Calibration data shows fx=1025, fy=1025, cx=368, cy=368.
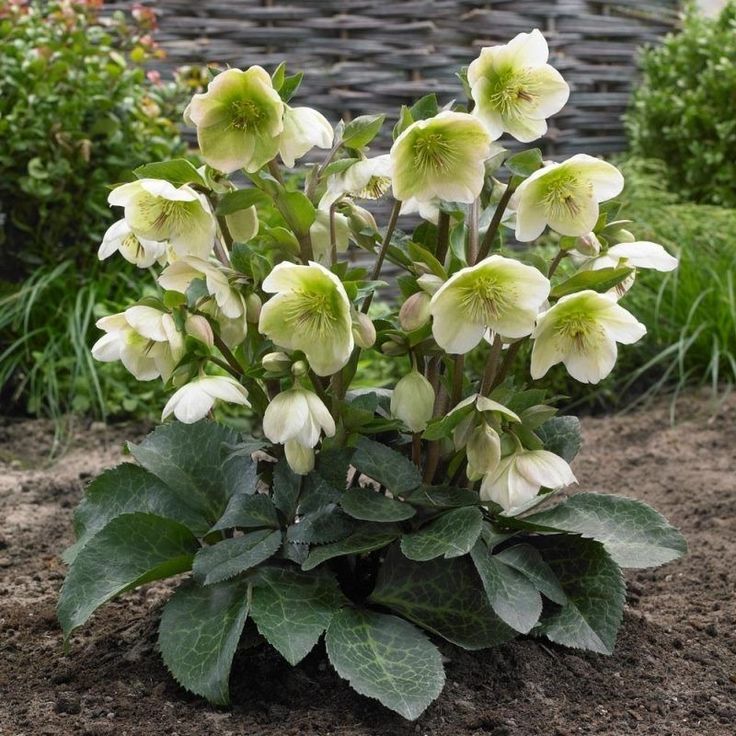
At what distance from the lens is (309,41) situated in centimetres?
444

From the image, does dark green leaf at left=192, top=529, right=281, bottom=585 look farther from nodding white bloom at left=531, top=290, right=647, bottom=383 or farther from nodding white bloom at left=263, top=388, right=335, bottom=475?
nodding white bloom at left=531, top=290, right=647, bottom=383

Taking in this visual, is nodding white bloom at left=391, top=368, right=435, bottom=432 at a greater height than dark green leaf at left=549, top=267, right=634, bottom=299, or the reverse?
dark green leaf at left=549, top=267, right=634, bottom=299

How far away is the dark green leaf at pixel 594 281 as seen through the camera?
53.5 inches

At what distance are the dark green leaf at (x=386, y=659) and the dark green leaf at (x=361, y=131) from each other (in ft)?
2.13

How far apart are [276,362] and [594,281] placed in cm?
44

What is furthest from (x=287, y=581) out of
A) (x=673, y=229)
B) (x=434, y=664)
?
(x=673, y=229)

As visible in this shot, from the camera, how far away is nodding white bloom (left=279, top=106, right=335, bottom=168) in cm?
133

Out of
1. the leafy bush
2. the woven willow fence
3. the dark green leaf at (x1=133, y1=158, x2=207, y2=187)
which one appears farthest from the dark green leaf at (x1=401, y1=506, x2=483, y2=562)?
the woven willow fence

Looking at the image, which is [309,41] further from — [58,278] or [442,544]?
[442,544]

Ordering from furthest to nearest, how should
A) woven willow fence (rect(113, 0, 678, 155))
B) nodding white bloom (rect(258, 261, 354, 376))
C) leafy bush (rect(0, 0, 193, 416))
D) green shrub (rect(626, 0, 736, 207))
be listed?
green shrub (rect(626, 0, 736, 207)) < woven willow fence (rect(113, 0, 678, 155)) < leafy bush (rect(0, 0, 193, 416)) < nodding white bloom (rect(258, 261, 354, 376))

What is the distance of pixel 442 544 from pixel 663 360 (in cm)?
249

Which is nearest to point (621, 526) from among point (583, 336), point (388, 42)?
point (583, 336)

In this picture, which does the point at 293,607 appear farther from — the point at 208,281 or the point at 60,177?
the point at 60,177

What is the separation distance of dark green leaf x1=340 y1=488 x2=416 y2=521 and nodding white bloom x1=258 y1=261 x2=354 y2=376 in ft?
0.70
